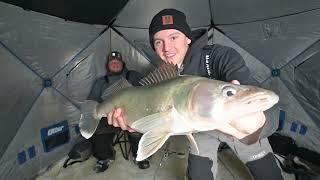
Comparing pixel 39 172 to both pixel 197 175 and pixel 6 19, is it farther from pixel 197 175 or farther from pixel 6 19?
pixel 197 175

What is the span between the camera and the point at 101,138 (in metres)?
4.45

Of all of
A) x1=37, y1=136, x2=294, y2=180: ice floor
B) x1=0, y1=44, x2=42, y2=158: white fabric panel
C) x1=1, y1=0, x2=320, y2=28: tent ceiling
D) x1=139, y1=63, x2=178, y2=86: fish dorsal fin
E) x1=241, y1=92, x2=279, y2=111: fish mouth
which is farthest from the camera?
x1=1, y1=0, x2=320, y2=28: tent ceiling

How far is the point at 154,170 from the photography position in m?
4.05

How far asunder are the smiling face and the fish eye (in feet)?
2.96

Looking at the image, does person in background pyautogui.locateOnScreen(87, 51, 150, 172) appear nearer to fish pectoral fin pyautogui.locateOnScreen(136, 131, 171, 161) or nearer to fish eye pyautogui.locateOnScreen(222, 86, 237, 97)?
fish pectoral fin pyautogui.locateOnScreen(136, 131, 171, 161)

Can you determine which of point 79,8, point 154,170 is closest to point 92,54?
point 79,8

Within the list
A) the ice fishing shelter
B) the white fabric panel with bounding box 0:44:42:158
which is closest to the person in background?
the ice fishing shelter

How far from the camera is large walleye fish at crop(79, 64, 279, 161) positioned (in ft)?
5.18

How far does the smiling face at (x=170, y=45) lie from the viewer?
2.52 metres

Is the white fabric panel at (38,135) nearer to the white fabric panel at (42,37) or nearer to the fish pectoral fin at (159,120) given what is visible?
the white fabric panel at (42,37)

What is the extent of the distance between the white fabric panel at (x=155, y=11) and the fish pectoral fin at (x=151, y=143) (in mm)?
3224

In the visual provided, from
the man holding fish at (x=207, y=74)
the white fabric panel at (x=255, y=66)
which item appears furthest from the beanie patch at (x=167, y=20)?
the white fabric panel at (x=255, y=66)

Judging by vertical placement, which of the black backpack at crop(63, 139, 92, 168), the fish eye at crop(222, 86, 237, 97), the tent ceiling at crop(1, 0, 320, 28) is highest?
the tent ceiling at crop(1, 0, 320, 28)

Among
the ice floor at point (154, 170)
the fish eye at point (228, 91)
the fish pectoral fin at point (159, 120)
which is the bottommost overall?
the ice floor at point (154, 170)
